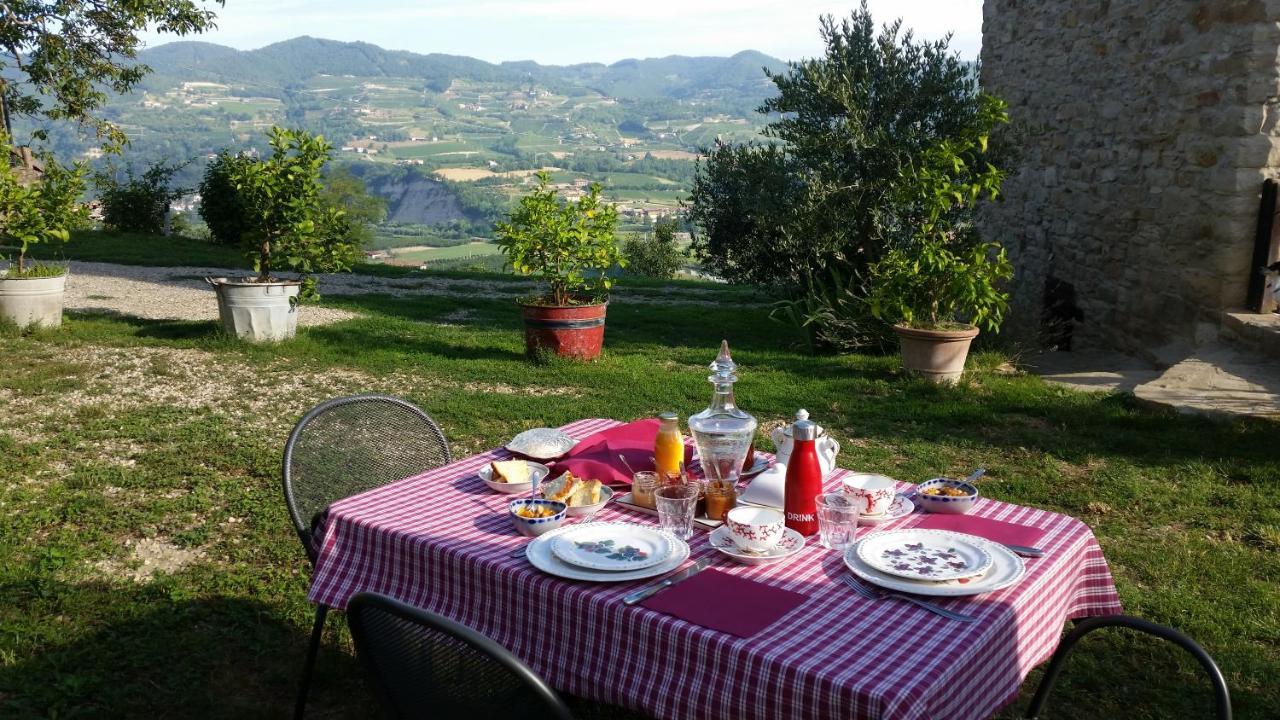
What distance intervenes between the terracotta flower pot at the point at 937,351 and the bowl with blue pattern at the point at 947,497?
4.55m

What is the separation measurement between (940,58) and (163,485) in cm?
746

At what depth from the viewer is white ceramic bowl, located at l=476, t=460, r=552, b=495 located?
8.46 ft

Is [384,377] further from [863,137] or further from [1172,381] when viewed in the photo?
[1172,381]

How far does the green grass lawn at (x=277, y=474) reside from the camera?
3.19 metres

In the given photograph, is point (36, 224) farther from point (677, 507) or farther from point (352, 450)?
point (677, 507)

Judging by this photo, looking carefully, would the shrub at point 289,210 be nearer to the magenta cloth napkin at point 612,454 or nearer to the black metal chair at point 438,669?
the magenta cloth napkin at point 612,454

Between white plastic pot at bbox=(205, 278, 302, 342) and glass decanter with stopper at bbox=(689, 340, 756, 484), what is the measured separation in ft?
21.0

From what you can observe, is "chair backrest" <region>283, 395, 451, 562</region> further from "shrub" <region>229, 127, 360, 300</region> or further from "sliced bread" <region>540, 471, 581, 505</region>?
"shrub" <region>229, 127, 360, 300</region>

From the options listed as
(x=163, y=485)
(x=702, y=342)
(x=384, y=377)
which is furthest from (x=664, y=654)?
(x=702, y=342)

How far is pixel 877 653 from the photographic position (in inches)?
67.9

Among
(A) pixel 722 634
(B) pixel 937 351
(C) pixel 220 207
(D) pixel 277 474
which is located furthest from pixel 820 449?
(C) pixel 220 207

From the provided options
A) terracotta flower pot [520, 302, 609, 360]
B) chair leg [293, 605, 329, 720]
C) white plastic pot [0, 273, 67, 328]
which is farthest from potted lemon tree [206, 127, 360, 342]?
chair leg [293, 605, 329, 720]

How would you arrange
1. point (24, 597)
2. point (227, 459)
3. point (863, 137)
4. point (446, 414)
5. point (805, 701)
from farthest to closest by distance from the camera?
point (863, 137), point (446, 414), point (227, 459), point (24, 597), point (805, 701)

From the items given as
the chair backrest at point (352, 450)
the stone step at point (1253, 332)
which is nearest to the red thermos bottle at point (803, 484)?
the chair backrest at point (352, 450)
